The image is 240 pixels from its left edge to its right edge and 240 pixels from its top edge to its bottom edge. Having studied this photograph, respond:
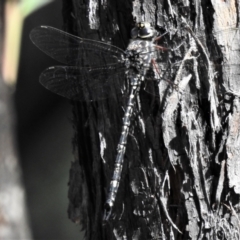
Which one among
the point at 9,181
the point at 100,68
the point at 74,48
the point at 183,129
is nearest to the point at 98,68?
the point at 100,68

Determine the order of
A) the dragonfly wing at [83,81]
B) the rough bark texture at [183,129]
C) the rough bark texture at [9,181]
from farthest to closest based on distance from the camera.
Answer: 1. the rough bark texture at [9,181]
2. the dragonfly wing at [83,81]
3. the rough bark texture at [183,129]

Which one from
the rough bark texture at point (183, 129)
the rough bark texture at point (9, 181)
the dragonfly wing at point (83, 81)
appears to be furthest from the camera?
the rough bark texture at point (9, 181)

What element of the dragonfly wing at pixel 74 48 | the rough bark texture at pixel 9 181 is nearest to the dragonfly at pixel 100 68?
the dragonfly wing at pixel 74 48

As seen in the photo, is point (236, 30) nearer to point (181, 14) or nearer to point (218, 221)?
point (181, 14)

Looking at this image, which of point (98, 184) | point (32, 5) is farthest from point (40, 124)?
point (98, 184)

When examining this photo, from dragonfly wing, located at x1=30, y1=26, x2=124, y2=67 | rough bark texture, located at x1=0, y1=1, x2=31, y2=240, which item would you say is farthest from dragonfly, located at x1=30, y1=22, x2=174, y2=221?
rough bark texture, located at x1=0, y1=1, x2=31, y2=240

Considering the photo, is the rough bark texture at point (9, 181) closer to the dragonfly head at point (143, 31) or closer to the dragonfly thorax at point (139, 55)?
the dragonfly thorax at point (139, 55)

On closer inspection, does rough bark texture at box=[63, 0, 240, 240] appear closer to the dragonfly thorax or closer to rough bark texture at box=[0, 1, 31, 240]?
the dragonfly thorax

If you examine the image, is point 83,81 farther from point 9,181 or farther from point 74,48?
point 9,181
